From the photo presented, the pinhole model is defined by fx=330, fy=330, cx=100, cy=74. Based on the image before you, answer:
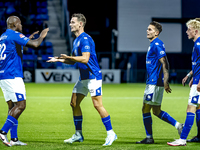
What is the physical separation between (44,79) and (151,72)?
18.6 m

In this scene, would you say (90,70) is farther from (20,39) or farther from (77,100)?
(20,39)

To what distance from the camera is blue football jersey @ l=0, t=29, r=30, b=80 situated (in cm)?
543

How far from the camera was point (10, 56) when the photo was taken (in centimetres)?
546

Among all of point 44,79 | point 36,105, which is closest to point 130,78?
point 44,79

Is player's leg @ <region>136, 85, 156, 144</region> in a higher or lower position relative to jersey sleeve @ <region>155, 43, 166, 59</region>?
lower

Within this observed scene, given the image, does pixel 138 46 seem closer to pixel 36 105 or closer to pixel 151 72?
pixel 36 105

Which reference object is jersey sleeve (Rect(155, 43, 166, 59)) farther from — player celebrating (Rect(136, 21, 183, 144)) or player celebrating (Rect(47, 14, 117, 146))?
player celebrating (Rect(47, 14, 117, 146))

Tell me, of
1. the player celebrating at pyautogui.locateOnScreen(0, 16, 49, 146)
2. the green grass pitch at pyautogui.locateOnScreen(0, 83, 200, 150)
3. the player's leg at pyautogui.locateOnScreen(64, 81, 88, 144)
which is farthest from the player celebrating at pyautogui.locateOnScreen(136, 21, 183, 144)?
the player celebrating at pyautogui.locateOnScreen(0, 16, 49, 146)

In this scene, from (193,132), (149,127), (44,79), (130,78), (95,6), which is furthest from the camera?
(95,6)

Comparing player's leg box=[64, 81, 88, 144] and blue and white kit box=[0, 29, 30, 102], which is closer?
blue and white kit box=[0, 29, 30, 102]

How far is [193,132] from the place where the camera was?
276 inches

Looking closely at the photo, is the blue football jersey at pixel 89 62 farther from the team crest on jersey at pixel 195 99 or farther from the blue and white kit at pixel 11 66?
the team crest on jersey at pixel 195 99

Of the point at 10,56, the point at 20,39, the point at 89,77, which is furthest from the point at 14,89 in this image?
the point at 89,77

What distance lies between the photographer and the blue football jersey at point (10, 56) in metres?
5.43
